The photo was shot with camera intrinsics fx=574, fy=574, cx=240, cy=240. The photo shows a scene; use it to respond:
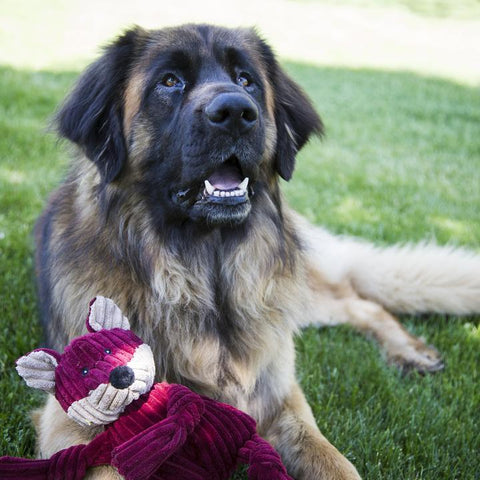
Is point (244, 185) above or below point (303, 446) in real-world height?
above

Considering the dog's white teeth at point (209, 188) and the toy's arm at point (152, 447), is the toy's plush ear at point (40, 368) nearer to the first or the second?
the toy's arm at point (152, 447)

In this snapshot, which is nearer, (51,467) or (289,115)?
(51,467)

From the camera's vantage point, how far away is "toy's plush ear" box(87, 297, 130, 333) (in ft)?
6.44

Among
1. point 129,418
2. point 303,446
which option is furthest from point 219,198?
point 303,446

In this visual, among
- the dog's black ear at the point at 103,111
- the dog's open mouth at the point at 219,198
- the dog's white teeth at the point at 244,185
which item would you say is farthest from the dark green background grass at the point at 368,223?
the dog's white teeth at the point at 244,185

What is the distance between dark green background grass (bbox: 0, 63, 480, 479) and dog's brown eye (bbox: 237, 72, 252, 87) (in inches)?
35.5

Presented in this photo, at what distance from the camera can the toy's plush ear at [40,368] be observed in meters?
1.81

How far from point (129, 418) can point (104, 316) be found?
0.36 m

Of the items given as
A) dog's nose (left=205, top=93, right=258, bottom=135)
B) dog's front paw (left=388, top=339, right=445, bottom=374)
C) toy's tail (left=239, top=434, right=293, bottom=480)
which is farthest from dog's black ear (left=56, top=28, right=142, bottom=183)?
dog's front paw (left=388, top=339, right=445, bottom=374)

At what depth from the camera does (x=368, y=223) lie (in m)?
4.77

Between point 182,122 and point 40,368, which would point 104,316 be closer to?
point 40,368

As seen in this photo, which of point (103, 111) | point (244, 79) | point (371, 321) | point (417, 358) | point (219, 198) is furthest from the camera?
point (371, 321)

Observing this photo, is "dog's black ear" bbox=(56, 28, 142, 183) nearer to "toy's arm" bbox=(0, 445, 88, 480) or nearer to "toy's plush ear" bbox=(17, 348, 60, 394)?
"toy's plush ear" bbox=(17, 348, 60, 394)

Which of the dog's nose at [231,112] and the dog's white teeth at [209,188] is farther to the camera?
the dog's white teeth at [209,188]
